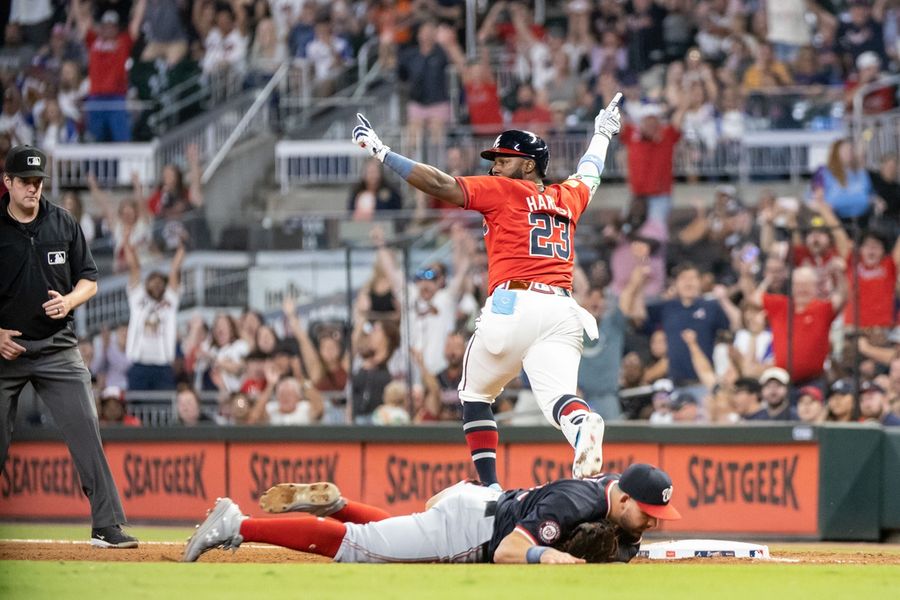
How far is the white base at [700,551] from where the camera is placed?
9.20 m

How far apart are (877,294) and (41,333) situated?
26.5 ft

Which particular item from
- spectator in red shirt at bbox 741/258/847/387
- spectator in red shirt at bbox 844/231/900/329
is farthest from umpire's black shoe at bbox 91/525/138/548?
spectator in red shirt at bbox 844/231/900/329

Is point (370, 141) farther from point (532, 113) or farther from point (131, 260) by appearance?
point (532, 113)

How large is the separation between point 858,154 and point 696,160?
2.43m

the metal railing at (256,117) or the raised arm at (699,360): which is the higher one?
the metal railing at (256,117)

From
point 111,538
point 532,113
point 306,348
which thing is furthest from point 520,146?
point 532,113

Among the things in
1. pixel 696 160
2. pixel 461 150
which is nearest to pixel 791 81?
pixel 696 160

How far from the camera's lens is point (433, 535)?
8148mm

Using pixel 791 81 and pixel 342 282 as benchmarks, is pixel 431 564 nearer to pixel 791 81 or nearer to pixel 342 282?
pixel 342 282

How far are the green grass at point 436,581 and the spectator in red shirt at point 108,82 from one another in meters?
14.5

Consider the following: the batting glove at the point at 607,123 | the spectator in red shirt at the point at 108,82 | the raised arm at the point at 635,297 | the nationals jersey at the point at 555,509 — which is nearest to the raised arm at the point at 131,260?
the spectator in red shirt at the point at 108,82

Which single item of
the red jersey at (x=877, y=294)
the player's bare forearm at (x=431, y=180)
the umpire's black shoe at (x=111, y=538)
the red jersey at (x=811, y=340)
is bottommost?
the umpire's black shoe at (x=111, y=538)

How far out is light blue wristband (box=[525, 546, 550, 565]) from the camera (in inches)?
307

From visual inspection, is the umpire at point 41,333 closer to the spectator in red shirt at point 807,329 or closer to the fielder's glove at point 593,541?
the fielder's glove at point 593,541
